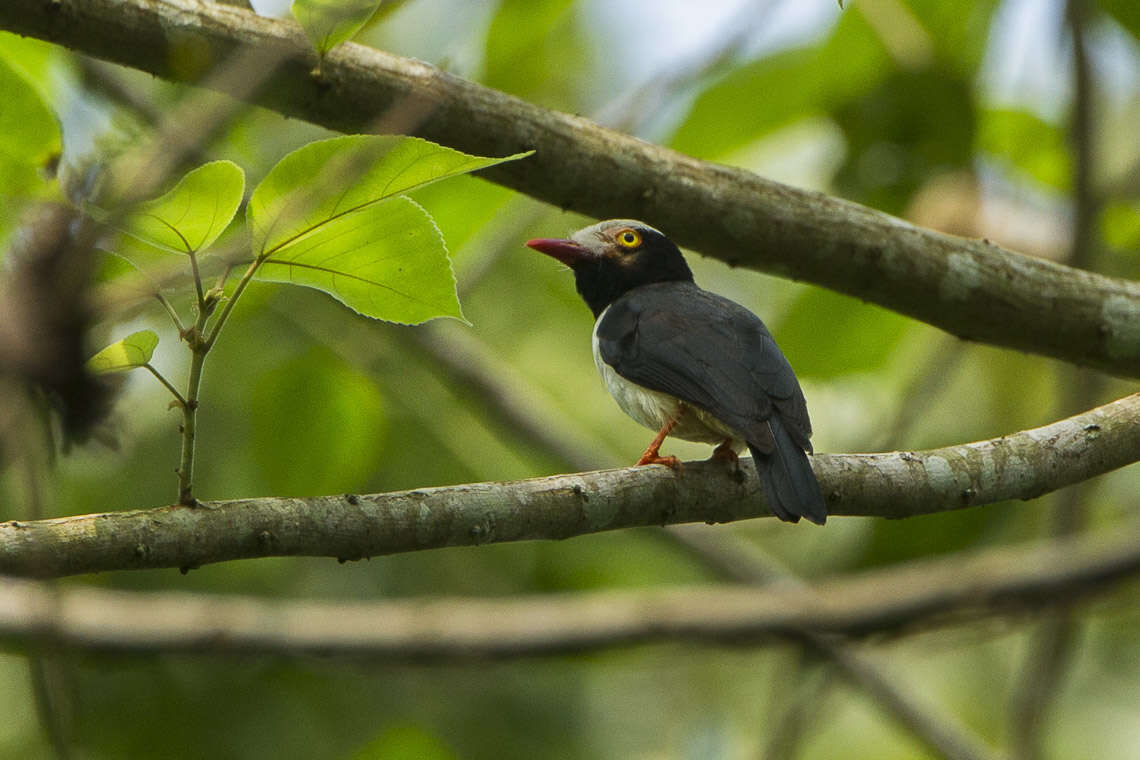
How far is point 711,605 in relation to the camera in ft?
15.4

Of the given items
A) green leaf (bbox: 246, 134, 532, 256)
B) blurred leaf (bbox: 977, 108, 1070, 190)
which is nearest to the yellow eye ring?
blurred leaf (bbox: 977, 108, 1070, 190)

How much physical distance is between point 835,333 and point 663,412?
744 mm

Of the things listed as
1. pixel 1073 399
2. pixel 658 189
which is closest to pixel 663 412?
pixel 658 189

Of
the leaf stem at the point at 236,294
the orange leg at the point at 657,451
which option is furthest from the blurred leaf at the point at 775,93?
the leaf stem at the point at 236,294

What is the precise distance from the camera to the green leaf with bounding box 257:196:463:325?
190 cm

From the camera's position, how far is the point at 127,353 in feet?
6.61

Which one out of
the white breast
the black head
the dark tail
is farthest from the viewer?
the black head

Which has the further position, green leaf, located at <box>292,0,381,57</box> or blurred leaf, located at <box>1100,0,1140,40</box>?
blurred leaf, located at <box>1100,0,1140,40</box>

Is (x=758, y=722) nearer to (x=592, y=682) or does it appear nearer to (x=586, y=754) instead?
(x=592, y=682)

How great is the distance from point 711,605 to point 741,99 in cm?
194

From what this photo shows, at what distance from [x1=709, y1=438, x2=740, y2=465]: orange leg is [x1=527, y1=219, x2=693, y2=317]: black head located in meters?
1.22

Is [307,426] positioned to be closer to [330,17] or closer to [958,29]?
[330,17]

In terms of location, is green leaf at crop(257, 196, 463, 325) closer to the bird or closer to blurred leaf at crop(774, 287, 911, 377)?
the bird

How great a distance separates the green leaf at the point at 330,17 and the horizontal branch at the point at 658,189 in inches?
17.3
